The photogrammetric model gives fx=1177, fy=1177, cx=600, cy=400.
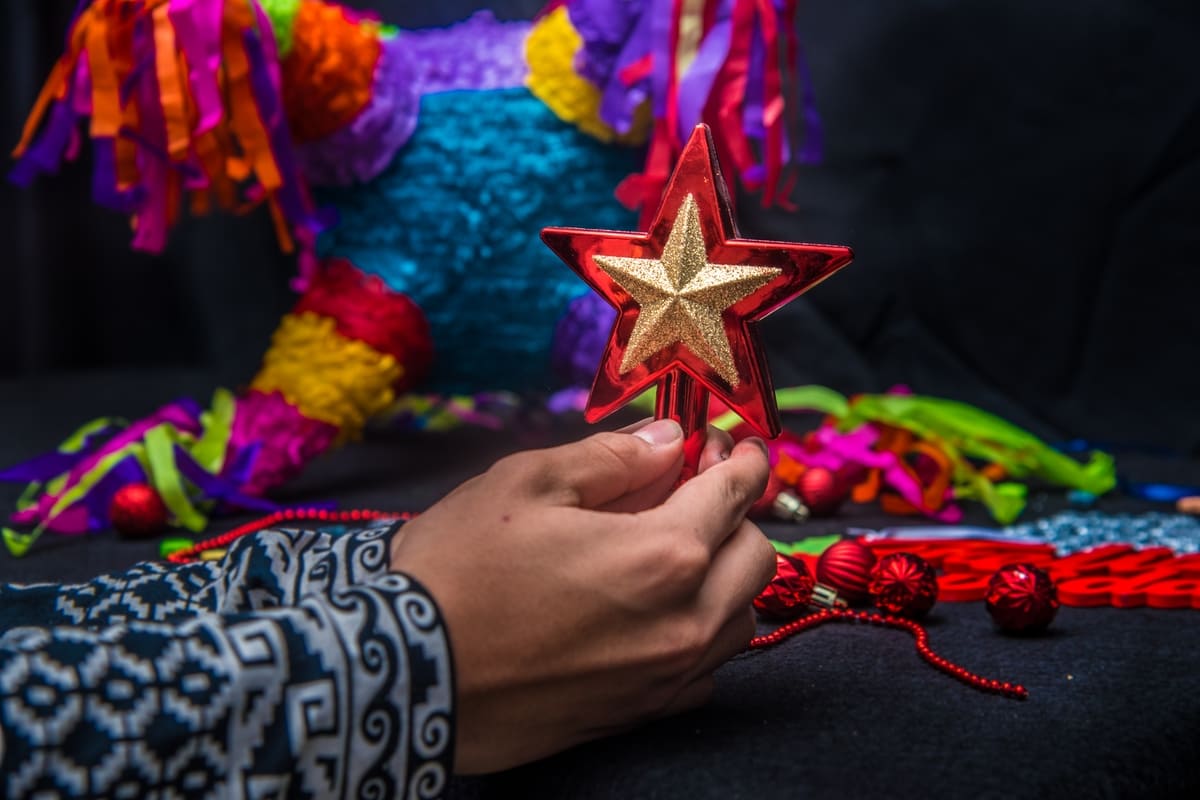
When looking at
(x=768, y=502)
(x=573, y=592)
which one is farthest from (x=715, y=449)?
(x=768, y=502)

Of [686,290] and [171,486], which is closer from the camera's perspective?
[686,290]

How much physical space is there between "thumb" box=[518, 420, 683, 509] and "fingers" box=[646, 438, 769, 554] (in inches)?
0.9

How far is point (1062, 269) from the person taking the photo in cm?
138

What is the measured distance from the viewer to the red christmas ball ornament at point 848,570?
0.77 meters

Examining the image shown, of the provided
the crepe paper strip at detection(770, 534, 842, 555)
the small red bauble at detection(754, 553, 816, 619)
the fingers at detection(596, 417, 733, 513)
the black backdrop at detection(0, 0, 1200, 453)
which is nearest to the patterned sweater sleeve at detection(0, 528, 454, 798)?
the fingers at detection(596, 417, 733, 513)

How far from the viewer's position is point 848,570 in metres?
0.77

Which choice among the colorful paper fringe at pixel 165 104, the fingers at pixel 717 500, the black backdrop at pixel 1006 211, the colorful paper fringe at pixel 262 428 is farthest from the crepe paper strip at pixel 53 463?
the fingers at pixel 717 500

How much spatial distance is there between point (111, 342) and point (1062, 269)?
147 cm

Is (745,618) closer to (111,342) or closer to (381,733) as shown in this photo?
(381,733)

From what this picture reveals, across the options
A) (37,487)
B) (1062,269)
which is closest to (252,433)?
(37,487)

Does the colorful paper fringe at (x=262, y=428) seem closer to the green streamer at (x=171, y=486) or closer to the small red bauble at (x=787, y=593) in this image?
the green streamer at (x=171, y=486)

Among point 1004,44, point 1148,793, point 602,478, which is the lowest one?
point 1148,793

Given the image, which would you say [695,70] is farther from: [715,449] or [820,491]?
[715,449]

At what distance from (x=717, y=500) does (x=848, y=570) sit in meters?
0.26
